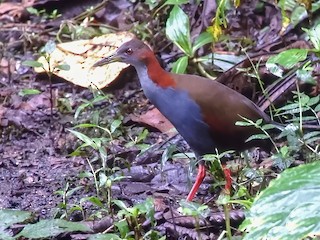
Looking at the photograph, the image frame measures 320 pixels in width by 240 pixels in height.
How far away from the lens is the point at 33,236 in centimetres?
319

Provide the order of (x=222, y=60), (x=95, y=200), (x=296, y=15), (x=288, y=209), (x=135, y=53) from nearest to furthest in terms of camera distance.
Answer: (x=288, y=209) < (x=95, y=200) < (x=135, y=53) < (x=222, y=60) < (x=296, y=15)

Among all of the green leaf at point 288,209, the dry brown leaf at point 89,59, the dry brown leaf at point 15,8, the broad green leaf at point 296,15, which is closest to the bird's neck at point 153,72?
the dry brown leaf at point 89,59

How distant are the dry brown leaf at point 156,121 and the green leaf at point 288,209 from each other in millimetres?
2670

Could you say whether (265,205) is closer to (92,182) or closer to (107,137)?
(92,182)

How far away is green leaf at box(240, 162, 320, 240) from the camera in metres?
2.13

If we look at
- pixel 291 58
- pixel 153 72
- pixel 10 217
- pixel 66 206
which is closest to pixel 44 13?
pixel 153 72

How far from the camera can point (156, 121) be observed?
518cm

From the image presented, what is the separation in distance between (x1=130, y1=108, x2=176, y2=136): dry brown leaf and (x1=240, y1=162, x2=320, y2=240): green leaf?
267 cm

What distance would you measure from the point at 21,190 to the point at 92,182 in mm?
399

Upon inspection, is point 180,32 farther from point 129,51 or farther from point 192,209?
point 192,209

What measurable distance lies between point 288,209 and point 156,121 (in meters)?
3.00

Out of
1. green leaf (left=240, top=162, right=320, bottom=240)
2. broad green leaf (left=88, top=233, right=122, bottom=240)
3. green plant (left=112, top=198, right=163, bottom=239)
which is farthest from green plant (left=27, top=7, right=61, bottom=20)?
green leaf (left=240, top=162, right=320, bottom=240)

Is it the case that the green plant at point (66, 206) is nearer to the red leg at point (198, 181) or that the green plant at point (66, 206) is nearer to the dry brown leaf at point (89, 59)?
the red leg at point (198, 181)

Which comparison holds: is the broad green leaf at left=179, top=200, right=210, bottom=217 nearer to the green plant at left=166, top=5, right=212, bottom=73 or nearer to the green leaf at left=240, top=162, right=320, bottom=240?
the green leaf at left=240, top=162, right=320, bottom=240
